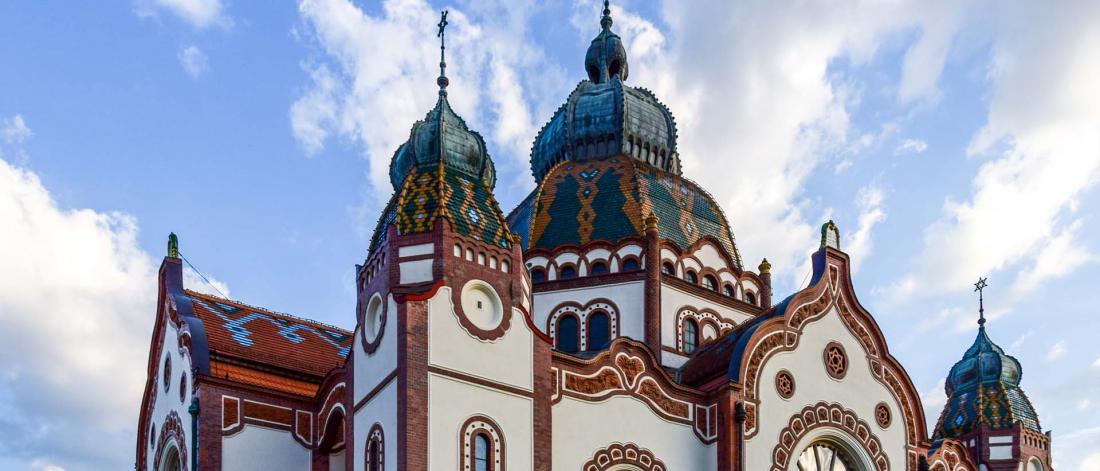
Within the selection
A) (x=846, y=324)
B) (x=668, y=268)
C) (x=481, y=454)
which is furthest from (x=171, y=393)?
(x=846, y=324)

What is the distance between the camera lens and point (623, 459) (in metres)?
27.2

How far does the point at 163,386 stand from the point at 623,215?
42.1 feet

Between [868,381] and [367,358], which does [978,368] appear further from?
[367,358]

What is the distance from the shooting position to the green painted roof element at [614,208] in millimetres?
35719

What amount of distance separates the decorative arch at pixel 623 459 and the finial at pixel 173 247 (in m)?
12.4

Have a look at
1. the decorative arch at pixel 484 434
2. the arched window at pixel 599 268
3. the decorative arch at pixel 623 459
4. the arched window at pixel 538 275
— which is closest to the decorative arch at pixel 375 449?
the decorative arch at pixel 484 434

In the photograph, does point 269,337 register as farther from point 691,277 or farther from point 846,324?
point 846,324

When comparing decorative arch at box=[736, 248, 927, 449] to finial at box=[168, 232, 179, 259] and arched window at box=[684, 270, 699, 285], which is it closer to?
arched window at box=[684, 270, 699, 285]

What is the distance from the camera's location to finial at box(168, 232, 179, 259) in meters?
32.5

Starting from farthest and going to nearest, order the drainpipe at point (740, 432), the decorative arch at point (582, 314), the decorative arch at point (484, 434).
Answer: the decorative arch at point (582, 314) < the drainpipe at point (740, 432) < the decorative arch at point (484, 434)

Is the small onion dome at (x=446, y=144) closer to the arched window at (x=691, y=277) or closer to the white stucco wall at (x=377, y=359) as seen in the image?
the white stucco wall at (x=377, y=359)

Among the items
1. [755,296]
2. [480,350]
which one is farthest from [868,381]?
[480,350]

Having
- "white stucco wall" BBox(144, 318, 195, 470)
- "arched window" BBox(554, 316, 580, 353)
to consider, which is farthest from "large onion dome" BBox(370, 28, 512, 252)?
"arched window" BBox(554, 316, 580, 353)

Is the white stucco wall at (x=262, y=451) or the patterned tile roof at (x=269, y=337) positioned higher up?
the patterned tile roof at (x=269, y=337)
